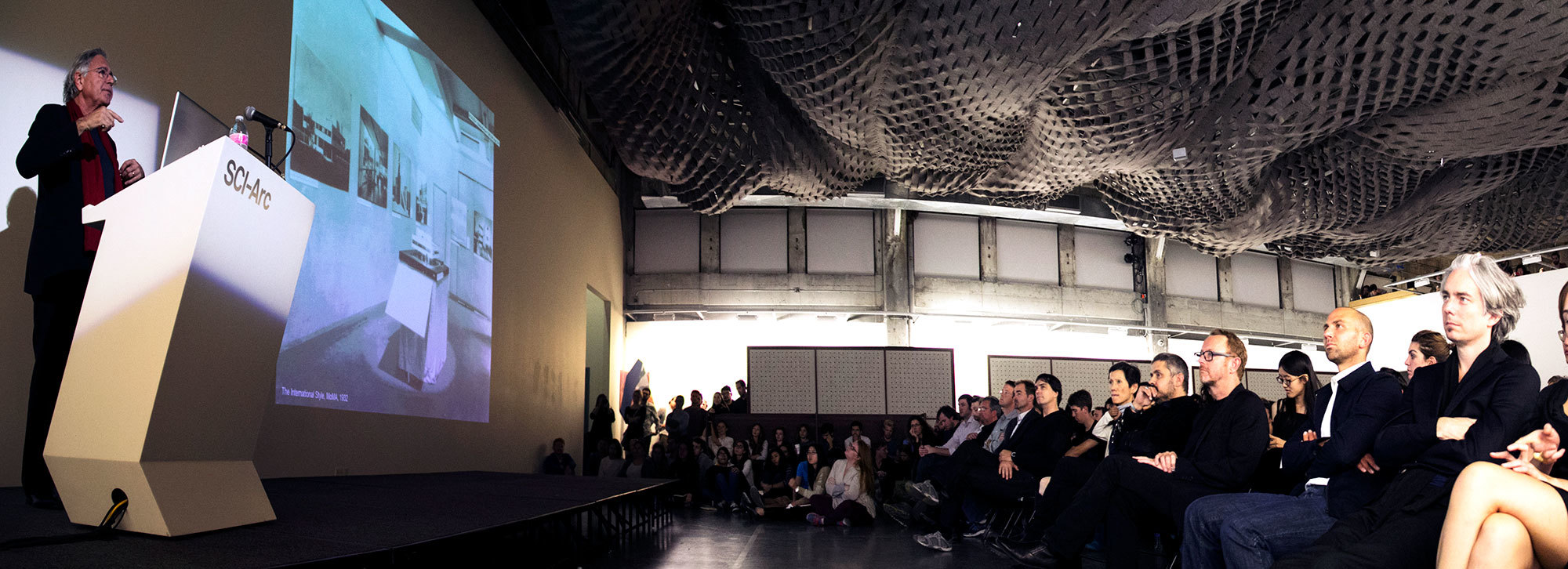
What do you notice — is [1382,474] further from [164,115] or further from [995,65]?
[164,115]

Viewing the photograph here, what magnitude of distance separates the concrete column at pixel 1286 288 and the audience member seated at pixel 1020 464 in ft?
45.9

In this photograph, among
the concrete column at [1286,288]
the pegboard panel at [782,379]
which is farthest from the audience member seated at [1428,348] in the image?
the concrete column at [1286,288]

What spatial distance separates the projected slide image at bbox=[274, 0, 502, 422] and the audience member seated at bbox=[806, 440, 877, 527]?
9.99 feet

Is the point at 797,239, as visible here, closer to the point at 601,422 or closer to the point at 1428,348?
the point at 601,422

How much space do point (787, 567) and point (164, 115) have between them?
11.4 feet

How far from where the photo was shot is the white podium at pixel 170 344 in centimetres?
200

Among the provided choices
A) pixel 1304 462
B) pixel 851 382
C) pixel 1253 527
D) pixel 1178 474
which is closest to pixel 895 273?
pixel 851 382

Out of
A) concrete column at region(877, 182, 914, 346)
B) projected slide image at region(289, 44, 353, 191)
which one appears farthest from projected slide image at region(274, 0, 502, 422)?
Result: concrete column at region(877, 182, 914, 346)

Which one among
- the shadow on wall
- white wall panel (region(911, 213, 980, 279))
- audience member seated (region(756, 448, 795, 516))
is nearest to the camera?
the shadow on wall

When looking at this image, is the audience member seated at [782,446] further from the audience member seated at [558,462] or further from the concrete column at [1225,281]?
the concrete column at [1225,281]

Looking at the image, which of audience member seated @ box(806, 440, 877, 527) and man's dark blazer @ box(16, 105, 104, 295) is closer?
man's dark blazer @ box(16, 105, 104, 295)

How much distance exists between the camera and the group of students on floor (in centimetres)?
204

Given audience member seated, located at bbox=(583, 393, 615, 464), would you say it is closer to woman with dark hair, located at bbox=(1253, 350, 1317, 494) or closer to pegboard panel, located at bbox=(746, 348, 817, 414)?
pegboard panel, located at bbox=(746, 348, 817, 414)

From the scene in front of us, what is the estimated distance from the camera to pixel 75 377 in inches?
82.8
